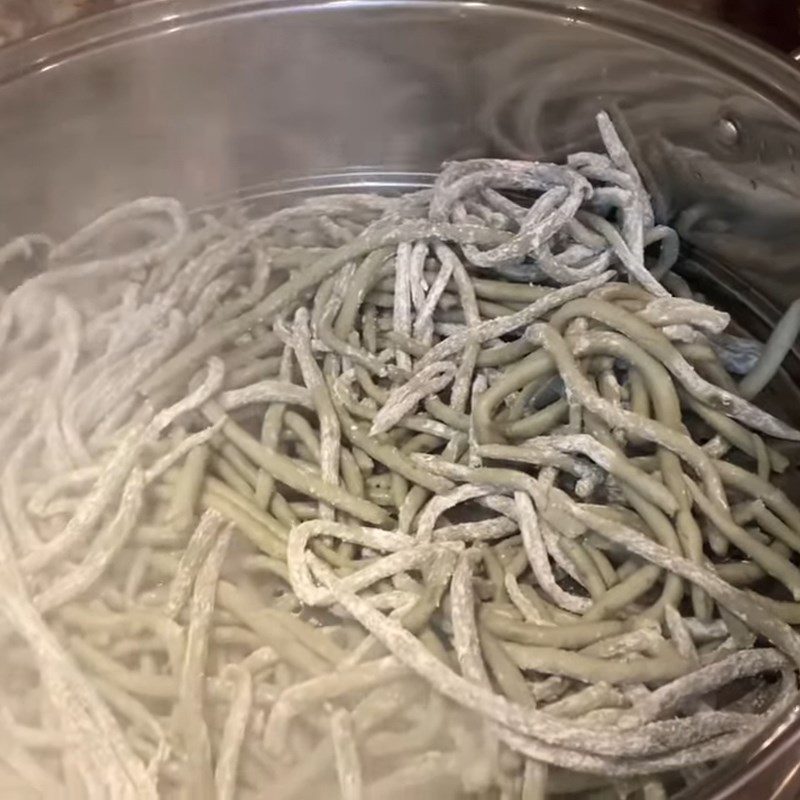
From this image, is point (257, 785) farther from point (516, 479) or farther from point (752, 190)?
point (752, 190)

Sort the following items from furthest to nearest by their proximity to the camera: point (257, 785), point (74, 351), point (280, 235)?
point (280, 235), point (74, 351), point (257, 785)

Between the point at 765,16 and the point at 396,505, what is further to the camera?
the point at 765,16

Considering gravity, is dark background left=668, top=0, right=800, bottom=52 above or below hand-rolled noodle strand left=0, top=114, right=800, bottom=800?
above

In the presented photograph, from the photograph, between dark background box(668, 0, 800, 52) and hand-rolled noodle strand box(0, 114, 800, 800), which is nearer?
hand-rolled noodle strand box(0, 114, 800, 800)

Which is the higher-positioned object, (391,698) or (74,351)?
(74,351)

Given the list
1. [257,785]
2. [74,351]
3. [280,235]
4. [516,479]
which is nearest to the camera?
[257,785]

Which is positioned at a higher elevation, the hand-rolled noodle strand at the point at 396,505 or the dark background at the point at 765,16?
the dark background at the point at 765,16

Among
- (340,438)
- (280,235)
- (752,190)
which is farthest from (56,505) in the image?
(752,190)

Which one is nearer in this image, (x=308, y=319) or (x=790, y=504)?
(x=790, y=504)

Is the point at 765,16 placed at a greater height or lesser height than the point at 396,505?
greater

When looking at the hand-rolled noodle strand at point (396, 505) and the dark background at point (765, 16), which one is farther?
the dark background at point (765, 16)
